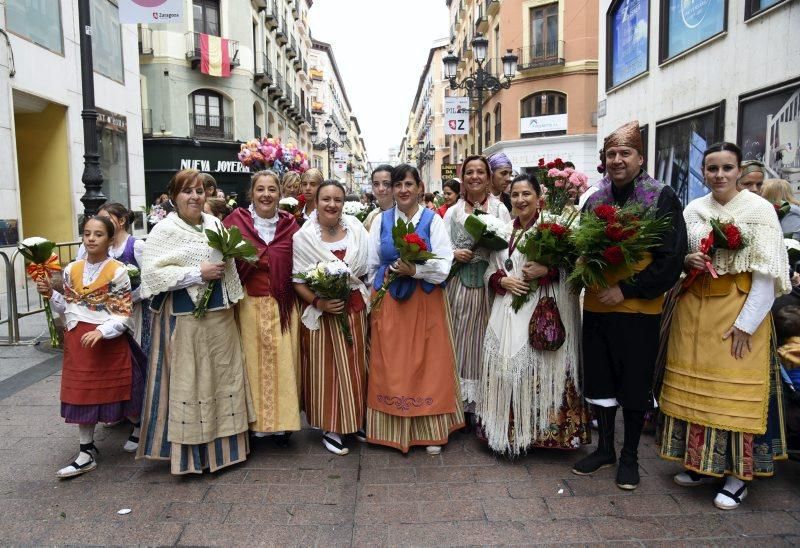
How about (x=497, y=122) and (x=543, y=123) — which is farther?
(x=497, y=122)

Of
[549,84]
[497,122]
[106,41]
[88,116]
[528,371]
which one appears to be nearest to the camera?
[528,371]

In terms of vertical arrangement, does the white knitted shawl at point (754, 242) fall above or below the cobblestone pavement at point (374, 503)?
above

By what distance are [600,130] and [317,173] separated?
41.2 ft

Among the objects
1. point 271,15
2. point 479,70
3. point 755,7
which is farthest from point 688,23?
point 271,15

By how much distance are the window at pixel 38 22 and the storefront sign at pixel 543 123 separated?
21496 millimetres

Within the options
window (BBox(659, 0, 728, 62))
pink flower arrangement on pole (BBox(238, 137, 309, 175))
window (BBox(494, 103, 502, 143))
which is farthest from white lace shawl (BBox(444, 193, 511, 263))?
window (BBox(494, 103, 502, 143))

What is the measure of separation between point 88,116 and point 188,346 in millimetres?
4876

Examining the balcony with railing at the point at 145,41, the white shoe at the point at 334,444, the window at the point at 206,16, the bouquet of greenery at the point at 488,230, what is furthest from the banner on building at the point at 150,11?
the window at the point at 206,16

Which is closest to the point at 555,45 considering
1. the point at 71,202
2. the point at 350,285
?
the point at 71,202

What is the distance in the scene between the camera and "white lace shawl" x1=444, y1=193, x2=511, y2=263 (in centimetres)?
455

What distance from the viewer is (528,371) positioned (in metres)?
3.98

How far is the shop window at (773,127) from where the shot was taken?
26.6 ft

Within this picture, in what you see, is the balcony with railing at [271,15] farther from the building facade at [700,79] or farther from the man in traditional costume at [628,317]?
the man in traditional costume at [628,317]

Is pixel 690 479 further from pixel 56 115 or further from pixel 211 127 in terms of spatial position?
pixel 211 127
